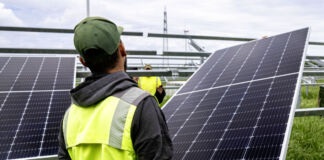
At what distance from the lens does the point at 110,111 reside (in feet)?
5.53

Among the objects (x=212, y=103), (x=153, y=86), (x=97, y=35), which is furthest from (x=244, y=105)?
(x=153, y=86)

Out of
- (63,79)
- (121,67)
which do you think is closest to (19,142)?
(63,79)

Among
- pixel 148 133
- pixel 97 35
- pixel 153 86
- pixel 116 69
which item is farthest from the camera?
pixel 153 86

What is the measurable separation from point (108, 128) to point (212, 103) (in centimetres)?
212

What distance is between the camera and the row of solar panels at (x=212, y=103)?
265cm

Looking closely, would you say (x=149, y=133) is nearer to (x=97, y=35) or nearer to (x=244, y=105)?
(x=97, y=35)

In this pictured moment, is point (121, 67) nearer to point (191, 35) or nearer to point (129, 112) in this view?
point (129, 112)

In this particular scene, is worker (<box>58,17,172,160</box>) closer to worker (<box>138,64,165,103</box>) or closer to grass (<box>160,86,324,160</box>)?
grass (<box>160,86,324,160</box>)

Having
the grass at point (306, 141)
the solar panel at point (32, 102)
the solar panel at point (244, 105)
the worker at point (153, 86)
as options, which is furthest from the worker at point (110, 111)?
the worker at point (153, 86)

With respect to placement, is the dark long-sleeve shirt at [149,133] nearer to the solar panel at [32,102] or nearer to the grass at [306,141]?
the solar panel at [32,102]

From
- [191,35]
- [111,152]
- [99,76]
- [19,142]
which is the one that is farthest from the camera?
[191,35]

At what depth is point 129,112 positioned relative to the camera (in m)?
1.64

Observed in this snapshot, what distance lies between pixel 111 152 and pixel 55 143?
2081 millimetres

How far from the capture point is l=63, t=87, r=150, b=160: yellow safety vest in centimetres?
162
